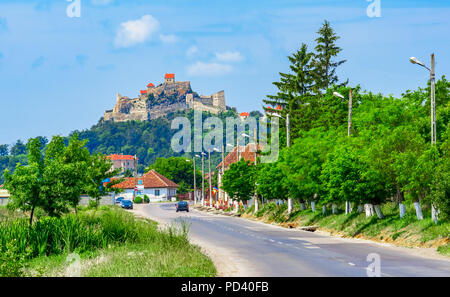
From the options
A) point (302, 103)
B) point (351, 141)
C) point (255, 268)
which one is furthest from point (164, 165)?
point (255, 268)

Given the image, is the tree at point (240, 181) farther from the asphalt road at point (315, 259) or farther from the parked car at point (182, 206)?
the asphalt road at point (315, 259)

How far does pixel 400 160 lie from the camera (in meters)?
31.8

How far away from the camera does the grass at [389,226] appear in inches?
1104

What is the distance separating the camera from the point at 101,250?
2522 cm

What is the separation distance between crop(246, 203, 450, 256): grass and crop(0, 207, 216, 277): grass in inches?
414

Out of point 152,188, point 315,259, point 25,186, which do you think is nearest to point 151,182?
point 152,188

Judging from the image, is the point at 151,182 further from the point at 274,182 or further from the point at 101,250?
the point at 101,250

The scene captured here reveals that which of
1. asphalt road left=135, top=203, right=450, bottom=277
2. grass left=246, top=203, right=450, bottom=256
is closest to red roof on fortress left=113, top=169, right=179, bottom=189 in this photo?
grass left=246, top=203, right=450, bottom=256

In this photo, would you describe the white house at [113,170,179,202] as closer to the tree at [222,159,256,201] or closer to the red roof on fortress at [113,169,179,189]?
the red roof on fortress at [113,169,179,189]

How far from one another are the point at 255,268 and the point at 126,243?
875 centimetres

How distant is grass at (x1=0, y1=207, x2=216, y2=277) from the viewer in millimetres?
18156

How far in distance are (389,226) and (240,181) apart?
40804 mm

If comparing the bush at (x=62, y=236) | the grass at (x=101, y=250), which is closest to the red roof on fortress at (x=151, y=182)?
the grass at (x=101, y=250)
